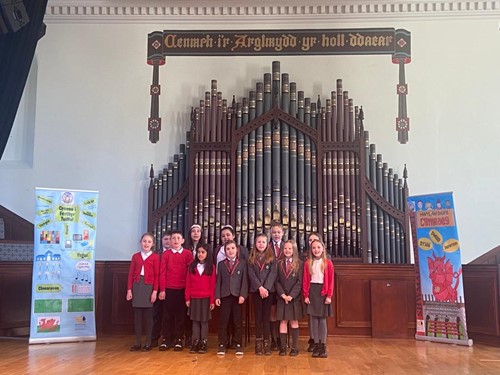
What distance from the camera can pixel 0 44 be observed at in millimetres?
6281

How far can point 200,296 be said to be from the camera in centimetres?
560

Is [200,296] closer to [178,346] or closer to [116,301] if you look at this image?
[178,346]

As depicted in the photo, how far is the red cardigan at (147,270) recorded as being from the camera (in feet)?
19.1

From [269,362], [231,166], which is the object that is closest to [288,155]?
[231,166]

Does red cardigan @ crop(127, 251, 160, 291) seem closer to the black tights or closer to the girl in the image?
the black tights

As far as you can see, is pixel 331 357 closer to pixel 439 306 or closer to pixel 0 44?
pixel 439 306

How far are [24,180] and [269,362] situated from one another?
4.77 metres

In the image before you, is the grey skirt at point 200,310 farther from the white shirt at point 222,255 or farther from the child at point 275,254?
the child at point 275,254

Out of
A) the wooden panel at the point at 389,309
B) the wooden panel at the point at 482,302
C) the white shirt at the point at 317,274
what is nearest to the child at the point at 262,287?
the white shirt at the point at 317,274

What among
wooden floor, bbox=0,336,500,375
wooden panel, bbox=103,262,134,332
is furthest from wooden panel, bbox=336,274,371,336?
wooden panel, bbox=103,262,134,332

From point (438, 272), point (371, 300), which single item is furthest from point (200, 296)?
point (438, 272)

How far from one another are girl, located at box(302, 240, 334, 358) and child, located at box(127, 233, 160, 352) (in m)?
1.57

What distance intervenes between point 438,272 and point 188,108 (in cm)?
400

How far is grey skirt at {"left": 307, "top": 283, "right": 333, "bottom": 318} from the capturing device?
17.7 feet
